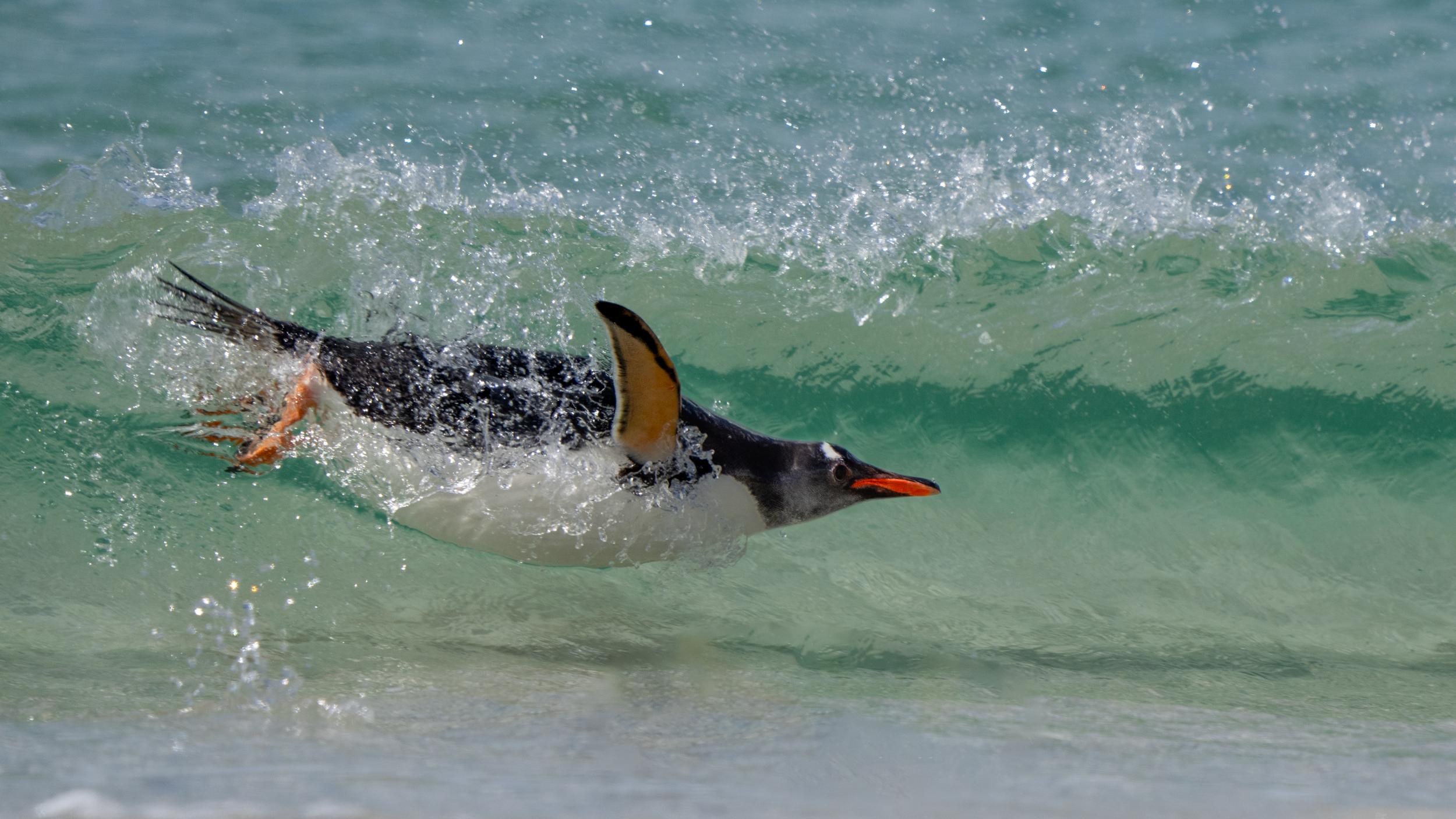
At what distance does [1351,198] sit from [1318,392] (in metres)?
1.43

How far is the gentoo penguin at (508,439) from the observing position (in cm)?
331

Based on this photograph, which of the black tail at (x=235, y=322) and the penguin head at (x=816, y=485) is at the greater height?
the black tail at (x=235, y=322)

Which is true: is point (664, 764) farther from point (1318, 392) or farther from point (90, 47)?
point (90, 47)

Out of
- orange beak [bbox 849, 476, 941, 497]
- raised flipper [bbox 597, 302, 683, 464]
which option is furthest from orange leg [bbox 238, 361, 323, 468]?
orange beak [bbox 849, 476, 941, 497]

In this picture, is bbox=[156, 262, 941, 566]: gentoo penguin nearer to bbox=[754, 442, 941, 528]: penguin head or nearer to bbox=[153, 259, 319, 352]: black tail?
bbox=[153, 259, 319, 352]: black tail

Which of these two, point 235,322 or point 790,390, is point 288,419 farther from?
point 790,390

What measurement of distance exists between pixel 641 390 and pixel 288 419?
1.07 metres

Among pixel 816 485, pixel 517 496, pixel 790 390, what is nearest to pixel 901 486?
pixel 816 485

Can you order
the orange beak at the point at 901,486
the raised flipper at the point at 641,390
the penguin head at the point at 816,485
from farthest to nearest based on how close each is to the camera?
the penguin head at the point at 816,485, the orange beak at the point at 901,486, the raised flipper at the point at 641,390

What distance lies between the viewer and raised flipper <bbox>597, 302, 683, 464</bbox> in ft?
9.75

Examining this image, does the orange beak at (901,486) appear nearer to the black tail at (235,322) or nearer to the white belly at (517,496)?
the white belly at (517,496)

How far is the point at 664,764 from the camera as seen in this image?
1962 mm

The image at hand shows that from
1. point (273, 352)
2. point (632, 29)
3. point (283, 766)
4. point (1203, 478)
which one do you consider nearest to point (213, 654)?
point (273, 352)

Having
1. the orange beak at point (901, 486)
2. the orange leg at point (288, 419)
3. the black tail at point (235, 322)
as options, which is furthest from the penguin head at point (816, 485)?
the black tail at point (235, 322)
